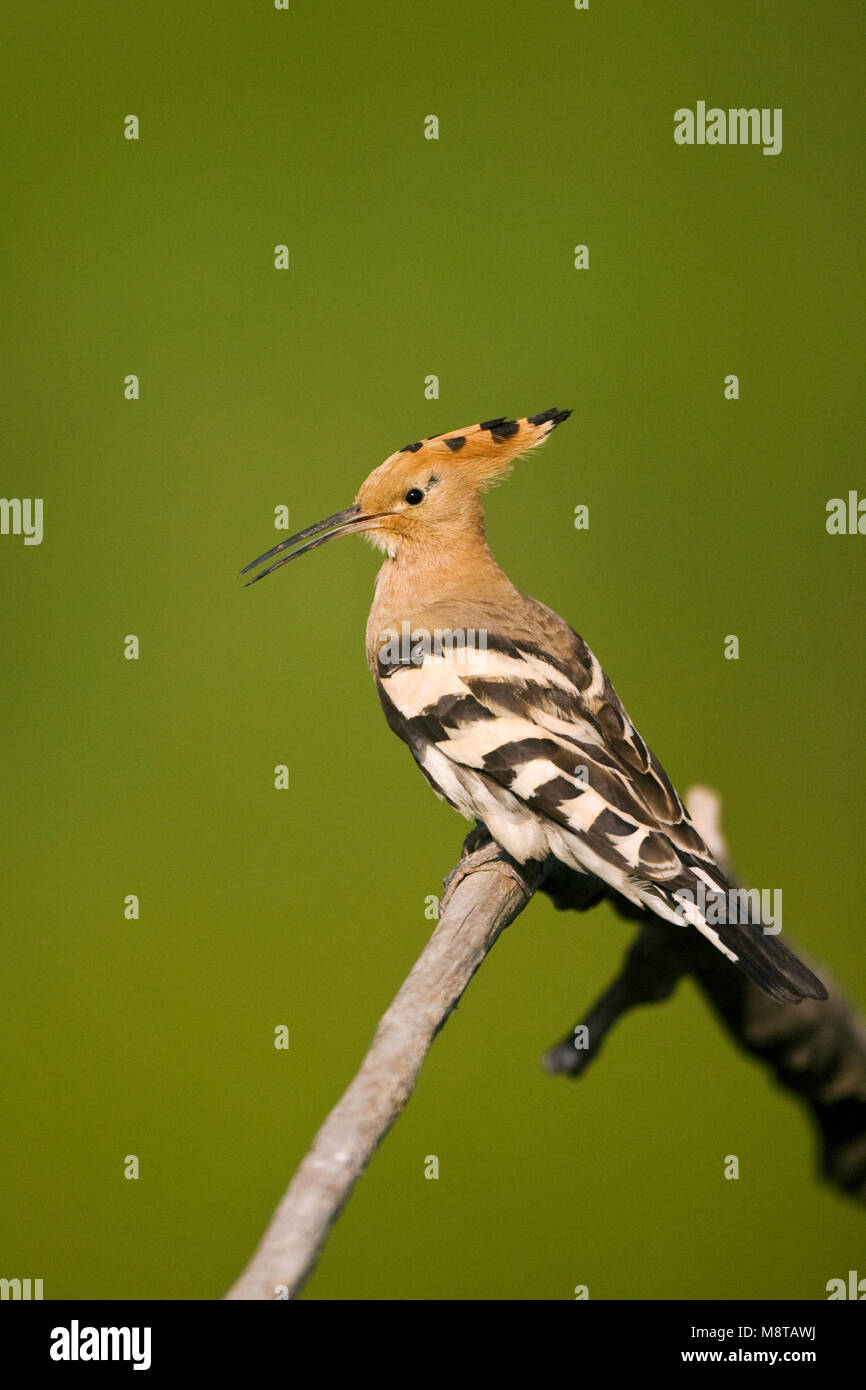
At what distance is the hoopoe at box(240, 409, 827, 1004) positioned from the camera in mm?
1438

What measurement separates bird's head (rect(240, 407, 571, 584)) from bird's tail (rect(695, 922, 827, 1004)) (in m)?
0.67

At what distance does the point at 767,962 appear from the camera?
1.36m

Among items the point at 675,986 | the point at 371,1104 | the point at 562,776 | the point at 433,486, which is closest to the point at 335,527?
the point at 433,486

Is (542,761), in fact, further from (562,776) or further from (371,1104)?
(371,1104)

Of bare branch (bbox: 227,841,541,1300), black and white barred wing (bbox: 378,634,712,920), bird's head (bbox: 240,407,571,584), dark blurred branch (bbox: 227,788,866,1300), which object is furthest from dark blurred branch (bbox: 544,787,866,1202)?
bird's head (bbox: 240,407,571,584)

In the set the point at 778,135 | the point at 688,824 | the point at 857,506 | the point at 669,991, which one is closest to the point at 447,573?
the point at 688,824

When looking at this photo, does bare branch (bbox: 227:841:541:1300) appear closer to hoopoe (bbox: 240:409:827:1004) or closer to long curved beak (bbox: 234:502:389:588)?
hoopoe (bbox: 240:409:827:1004)

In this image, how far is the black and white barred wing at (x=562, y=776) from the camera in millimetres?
1423

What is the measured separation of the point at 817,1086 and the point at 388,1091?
962mm

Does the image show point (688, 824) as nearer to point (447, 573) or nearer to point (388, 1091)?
point (447, 573)


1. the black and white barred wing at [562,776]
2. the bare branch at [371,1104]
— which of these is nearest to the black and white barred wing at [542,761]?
the black and white barred wing at [562,776]

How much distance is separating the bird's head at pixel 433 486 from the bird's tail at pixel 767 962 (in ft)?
2.20

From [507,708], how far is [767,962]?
399 millimetres

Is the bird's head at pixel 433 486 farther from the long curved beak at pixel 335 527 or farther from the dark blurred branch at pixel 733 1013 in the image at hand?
the dark blurred branch at pixel 733 1013
